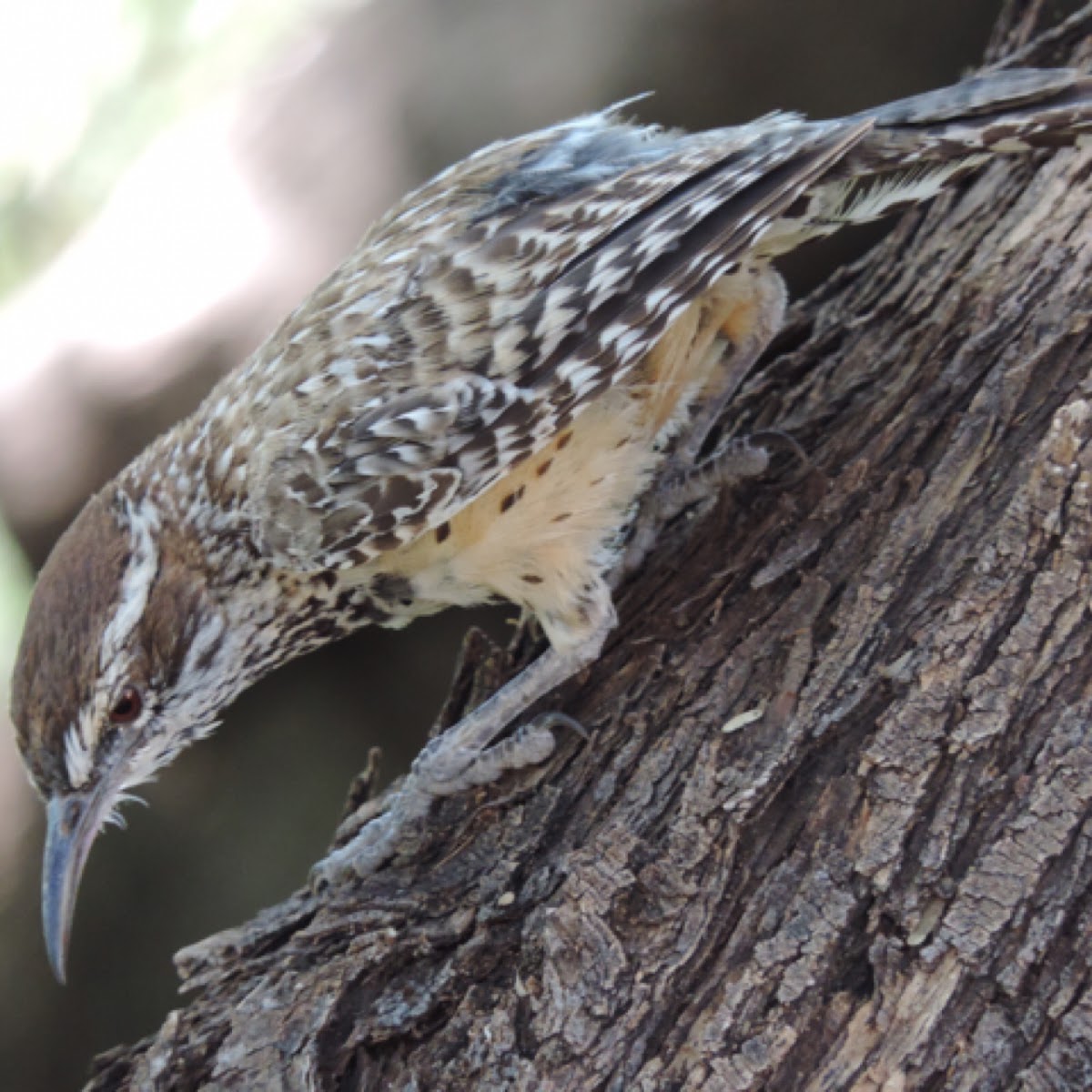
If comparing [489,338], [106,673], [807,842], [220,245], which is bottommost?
[807,842]

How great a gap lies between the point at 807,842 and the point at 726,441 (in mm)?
1210

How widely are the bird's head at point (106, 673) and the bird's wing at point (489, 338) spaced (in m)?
0.29

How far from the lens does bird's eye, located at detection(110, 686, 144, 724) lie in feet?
8.13

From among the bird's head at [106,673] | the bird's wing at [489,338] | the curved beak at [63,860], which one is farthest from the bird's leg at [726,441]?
the curved beak at [63,860]

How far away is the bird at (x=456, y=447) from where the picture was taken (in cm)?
242

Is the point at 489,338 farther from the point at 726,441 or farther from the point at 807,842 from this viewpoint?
the point at 807,842

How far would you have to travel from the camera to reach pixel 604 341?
2.41 meters

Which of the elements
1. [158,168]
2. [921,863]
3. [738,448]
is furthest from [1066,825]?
[158,168]

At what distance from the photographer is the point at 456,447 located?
7.93 feet

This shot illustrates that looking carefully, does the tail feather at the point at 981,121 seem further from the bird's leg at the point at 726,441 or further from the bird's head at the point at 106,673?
the bird's head at the point at 106,673

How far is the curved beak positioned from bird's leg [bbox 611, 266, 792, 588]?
1.42 m

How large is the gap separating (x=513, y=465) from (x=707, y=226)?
2.21ft

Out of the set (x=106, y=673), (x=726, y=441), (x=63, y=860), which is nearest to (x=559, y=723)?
(x=726, y=441)

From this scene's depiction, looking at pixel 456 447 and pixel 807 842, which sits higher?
pixel 456 447
